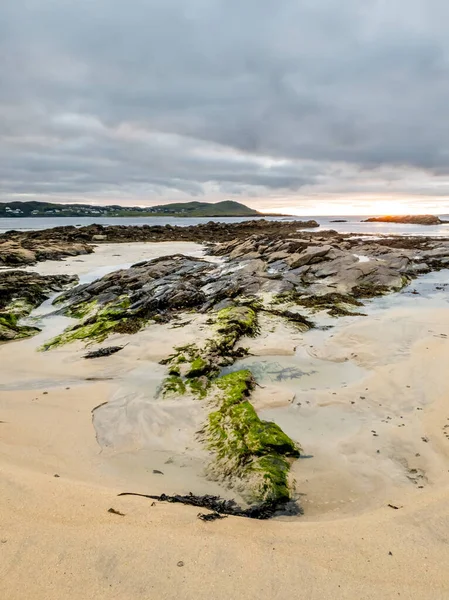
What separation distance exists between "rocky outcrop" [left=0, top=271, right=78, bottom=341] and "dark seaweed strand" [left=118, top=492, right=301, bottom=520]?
8669 mm

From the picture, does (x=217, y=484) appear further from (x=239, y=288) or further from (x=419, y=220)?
(x=419, y=220)

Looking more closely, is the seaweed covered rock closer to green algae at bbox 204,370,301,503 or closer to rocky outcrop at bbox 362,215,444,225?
green algae at bbox 204,370,301,503

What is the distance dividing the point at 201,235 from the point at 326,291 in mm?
40638

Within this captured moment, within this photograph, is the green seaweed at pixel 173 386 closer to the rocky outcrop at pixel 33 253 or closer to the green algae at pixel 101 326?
the green algae at pixel 101 326

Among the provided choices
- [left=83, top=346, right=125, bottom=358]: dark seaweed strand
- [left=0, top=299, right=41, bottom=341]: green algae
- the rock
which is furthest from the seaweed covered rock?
the rock

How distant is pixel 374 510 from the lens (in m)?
3.95

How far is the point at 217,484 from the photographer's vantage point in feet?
14.8

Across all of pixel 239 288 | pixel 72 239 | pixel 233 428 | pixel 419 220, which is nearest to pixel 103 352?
pixel 233 428

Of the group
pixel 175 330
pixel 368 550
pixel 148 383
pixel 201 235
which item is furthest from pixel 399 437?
pixel 201 235

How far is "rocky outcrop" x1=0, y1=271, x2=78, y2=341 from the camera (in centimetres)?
1119

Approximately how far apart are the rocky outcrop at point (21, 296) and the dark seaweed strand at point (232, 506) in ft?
28.4

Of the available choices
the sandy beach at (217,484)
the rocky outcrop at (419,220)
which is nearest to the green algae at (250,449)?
the sandy beach at (217,484)

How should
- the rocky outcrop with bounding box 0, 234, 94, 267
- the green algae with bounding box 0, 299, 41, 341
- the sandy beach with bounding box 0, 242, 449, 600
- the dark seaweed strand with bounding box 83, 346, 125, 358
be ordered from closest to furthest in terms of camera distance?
the sandy beach with bounding box 0, 242, 449, 600 < the dark seaweed strand with bounding box 83, 346, 125, 358 < the green algae with bounding box 0, 299, 41, 341 < the rocky outcrop with bounding box 0, 234, 94, 267

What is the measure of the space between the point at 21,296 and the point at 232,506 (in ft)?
48.6
